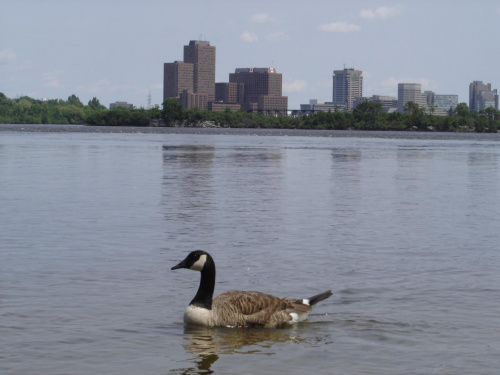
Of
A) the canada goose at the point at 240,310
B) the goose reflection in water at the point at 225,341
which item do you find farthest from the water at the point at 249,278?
the canada goose at the point at 240,310

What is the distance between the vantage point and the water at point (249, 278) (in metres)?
9.31

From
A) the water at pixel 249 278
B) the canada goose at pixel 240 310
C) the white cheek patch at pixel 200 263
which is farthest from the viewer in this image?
the white cheek patch at pixel 200 263

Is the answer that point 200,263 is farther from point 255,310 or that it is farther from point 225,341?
point 225,341

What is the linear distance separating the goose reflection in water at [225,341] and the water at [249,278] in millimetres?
32

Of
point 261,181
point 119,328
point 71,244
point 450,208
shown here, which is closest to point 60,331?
Result: point 119,328

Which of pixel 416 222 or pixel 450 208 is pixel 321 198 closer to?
pixel 450 208

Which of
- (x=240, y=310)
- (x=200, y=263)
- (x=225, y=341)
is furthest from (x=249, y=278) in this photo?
(x=225, y=341)

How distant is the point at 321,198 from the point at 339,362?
17132 millimetres

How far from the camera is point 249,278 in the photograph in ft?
43.1

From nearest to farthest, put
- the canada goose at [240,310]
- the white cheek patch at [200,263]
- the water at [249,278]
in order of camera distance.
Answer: the water at [249,278]
the canada goose at [240,310]
the white cheek patch at [200,263]

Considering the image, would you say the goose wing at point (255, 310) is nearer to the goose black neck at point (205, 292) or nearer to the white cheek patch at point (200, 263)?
the goose black neck at point (205, 292)

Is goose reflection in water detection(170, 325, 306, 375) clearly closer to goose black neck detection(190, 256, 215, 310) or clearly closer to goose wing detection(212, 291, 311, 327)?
goose wing detection(212, 291, 311, 327)

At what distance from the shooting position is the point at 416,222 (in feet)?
67.1

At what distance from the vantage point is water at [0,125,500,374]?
9.31 meters
